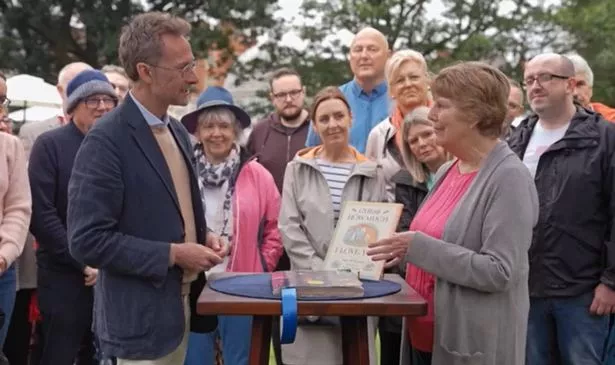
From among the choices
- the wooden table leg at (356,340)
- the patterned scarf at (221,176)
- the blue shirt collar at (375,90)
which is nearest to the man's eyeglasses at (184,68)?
the wooden table leg at (356,340)

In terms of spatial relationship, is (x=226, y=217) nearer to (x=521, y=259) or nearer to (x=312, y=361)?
(x=312, y=361)

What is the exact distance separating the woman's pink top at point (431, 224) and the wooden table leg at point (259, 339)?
58cm

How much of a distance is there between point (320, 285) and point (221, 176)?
1969mm

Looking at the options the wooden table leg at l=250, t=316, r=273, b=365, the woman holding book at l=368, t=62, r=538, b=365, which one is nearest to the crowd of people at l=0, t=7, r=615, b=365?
the woman holding book at l=368, t=62, r=538, b=365

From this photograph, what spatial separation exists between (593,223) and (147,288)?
7.44 ft

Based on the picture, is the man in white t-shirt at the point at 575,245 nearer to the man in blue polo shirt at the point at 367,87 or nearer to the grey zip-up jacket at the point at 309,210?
the grey zip-up jacket at the point at 309,210

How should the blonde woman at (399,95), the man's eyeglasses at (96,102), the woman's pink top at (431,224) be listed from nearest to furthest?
the woman's pink top at (431,224), the man's eyeglasses at (96,102), the blonde woman at (399,95)

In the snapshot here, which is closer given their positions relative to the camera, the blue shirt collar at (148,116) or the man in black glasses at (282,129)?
the blue shirt collar at (148,116)

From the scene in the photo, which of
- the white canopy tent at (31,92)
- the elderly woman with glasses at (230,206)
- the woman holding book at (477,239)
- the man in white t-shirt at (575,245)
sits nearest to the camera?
the woman holding book at (477,239)

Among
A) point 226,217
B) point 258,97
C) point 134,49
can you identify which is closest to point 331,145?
point 226,217

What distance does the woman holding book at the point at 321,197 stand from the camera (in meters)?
4.29

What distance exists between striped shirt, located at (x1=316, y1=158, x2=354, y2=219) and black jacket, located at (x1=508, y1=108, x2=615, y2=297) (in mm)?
1053

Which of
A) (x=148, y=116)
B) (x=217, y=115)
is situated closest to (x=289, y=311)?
(x=148, y=116)

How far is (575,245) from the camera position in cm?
415
